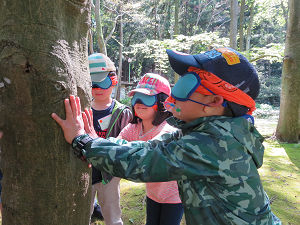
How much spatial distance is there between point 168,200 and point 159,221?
0.26 meters

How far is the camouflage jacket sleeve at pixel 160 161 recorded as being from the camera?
3.81 feet

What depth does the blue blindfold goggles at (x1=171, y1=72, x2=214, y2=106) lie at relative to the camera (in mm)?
1295

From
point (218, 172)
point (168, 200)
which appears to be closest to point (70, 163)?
point (218, 172)

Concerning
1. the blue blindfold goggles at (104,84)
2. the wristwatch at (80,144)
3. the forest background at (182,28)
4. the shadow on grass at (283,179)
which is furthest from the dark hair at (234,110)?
the forest background at (182,28)

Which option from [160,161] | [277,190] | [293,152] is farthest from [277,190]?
[160,161]

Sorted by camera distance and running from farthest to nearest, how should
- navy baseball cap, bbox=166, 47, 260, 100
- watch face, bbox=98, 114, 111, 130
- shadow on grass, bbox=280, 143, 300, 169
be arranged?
shadow on grass, bbox=280, 143, 300, 169 < watch face, bbox=98, 114, 111, 130 < navy baseball cap, bbox=166, 47, 260, 100

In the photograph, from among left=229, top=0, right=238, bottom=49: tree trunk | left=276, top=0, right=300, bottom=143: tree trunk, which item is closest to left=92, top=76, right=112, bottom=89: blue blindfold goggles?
left=276, top=0, right=300, bottom=143: tree trunk

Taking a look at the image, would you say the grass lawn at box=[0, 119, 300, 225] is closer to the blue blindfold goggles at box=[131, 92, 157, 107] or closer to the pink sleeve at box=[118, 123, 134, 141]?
the pink sleeve at box=[118, 123, 134, 141]

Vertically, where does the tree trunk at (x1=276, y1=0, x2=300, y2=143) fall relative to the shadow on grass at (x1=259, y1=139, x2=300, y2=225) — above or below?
above

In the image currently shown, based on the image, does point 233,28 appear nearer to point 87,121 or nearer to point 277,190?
point 277,190

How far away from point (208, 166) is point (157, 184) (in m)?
1.06

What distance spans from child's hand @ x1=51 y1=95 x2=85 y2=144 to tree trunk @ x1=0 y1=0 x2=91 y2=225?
0.03 metres

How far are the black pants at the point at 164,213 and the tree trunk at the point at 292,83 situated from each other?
574 centimetres

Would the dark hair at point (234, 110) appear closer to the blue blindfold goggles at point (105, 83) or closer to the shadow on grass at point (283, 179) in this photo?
the blue blindfold goggles at point (105, 83)
